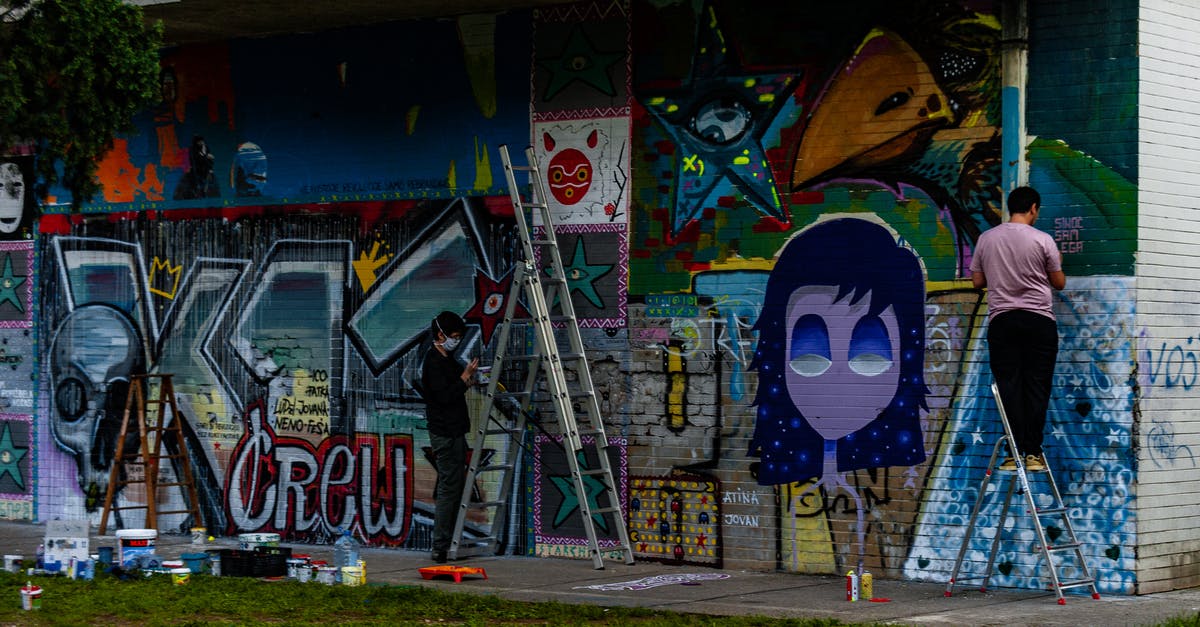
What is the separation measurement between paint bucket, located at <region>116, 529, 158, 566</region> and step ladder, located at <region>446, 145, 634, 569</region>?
2.37 meters

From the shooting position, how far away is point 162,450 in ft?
50.1

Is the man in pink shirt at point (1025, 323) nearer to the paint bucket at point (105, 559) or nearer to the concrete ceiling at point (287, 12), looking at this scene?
the concrete ceiling at point (287, 12)

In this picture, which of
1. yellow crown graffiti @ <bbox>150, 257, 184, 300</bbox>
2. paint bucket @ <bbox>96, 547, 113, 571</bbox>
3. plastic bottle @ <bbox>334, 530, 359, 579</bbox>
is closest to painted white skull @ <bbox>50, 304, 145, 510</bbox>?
yellow crown graffiti @ <bbox>150, 257, 184, 300</bbox>

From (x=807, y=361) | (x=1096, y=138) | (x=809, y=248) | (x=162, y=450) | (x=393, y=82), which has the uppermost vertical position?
(x=393, y=82)

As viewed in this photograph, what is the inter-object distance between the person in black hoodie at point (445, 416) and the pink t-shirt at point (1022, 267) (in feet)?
14.3

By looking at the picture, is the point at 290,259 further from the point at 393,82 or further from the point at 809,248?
the point at 809,248

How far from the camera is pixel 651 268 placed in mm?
12500

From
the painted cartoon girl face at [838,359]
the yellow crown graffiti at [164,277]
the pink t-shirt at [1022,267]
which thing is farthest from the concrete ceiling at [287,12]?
the pink t-shirt at [1022,267]

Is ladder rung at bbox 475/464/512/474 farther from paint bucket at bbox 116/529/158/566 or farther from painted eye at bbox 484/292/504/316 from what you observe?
paint bucket at bbox 116/529/158/566

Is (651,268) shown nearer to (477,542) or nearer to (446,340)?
(446,340)

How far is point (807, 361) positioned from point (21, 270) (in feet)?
29.0

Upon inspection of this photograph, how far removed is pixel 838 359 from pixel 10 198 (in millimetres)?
9348

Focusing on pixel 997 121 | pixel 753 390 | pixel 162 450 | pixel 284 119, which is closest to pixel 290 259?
pixel 284 119

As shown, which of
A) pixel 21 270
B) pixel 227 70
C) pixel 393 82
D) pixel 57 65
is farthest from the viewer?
pixel 21 270
